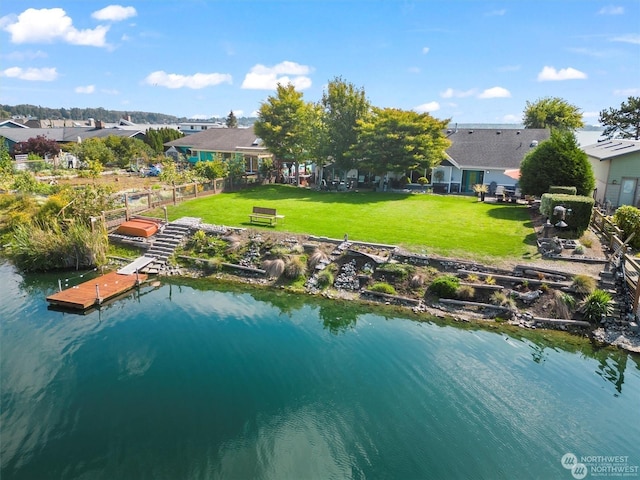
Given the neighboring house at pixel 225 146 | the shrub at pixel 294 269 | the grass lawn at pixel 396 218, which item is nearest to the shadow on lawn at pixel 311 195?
the grass lawn at pixel 396 218

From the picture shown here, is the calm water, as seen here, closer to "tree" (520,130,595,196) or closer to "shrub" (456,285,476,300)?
"shrub" (456,285,476,300)

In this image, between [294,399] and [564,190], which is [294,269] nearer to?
[294,399]

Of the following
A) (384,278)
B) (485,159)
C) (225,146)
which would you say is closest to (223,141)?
(225,146)

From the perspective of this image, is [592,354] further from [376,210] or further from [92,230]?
[92,230]

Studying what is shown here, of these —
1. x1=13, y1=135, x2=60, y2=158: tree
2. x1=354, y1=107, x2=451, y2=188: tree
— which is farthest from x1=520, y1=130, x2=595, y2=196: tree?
x1=13, y1=135, x2=60, y2=158: tree

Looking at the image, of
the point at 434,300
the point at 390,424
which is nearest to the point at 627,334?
the point at 434,300
